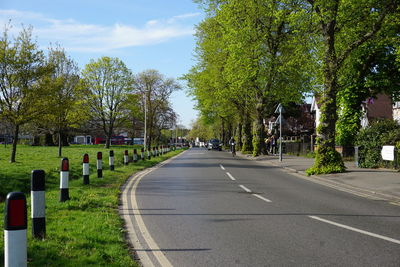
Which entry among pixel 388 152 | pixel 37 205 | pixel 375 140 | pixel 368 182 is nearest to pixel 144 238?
pixel 37 205

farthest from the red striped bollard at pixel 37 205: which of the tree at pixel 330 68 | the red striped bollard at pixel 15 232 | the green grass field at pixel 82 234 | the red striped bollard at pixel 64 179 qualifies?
the tree at pixel 330 68

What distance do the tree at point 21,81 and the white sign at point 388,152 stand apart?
18.4 metres

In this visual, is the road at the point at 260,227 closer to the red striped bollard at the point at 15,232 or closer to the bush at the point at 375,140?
the red striped bollard at the point at 15,232

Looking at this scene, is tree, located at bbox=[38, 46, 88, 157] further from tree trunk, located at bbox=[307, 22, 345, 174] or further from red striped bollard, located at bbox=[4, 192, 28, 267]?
red striped bollard, located at bbox=[4, 192, 28, 267]

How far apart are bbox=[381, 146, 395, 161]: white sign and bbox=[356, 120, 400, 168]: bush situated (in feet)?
1.91

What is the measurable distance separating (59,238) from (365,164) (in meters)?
16.2

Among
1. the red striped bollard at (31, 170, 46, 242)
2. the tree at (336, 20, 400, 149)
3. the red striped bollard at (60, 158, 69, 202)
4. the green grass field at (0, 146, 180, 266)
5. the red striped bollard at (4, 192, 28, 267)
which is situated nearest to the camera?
the red striped bollard at (4, 192, 28, 267)

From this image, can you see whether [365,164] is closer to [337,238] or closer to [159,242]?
[337,238]

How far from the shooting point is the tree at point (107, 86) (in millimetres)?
56906

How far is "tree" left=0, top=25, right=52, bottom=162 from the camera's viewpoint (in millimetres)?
22719

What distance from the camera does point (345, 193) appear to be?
11570 millimetres

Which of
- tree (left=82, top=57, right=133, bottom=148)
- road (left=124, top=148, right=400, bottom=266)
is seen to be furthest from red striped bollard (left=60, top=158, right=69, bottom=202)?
tree (left=82, top=57, right=133, bottom=148)

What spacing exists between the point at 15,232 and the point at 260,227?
4132 mm

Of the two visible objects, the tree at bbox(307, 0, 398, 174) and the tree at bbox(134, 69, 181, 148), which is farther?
the tree at bbox(134, 69, 181, 148)
